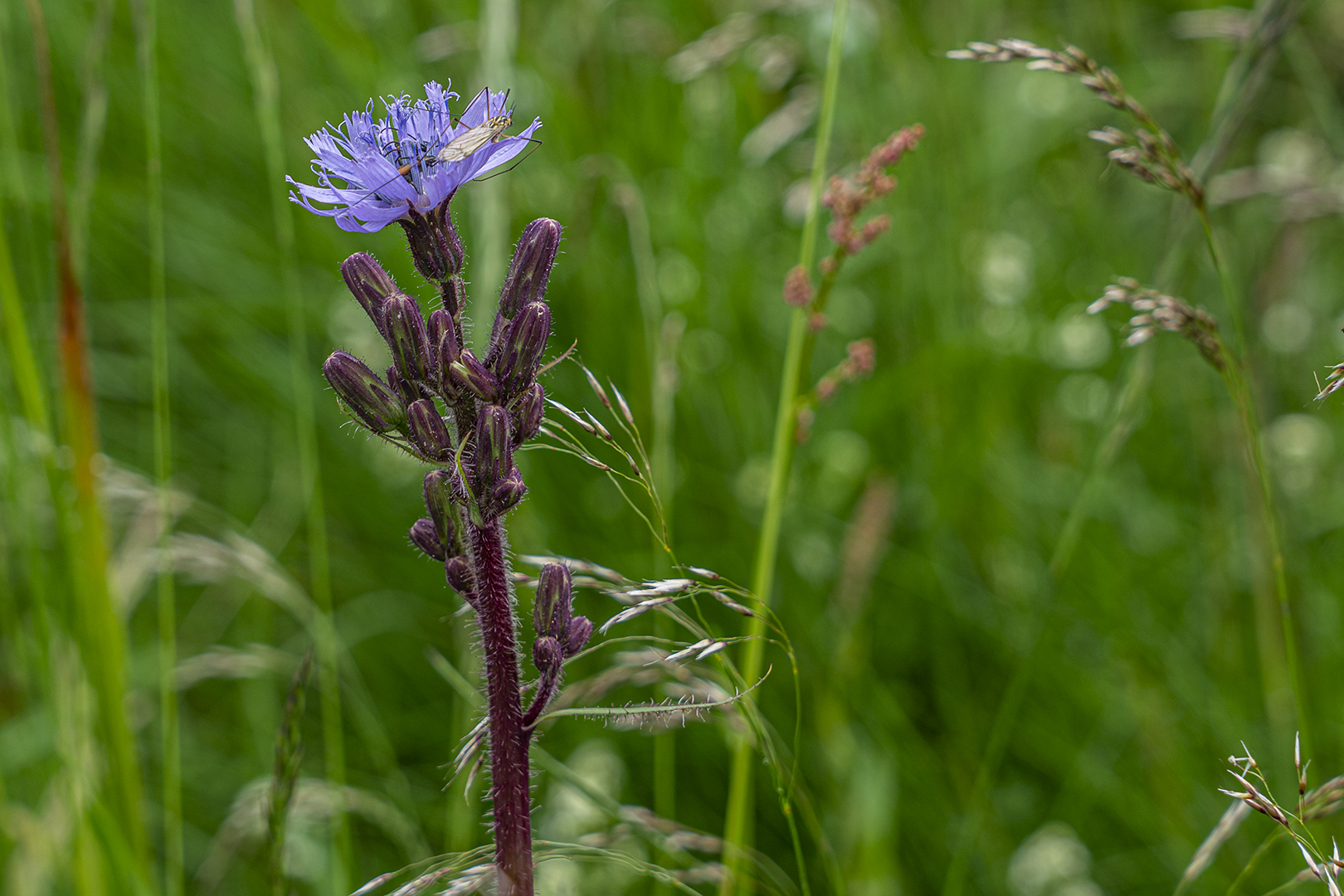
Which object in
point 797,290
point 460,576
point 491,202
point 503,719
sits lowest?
point 503,719

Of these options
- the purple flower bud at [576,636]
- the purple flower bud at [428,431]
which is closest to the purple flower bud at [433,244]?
the purple flower bud at [428,431]

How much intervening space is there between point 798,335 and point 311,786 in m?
1.83

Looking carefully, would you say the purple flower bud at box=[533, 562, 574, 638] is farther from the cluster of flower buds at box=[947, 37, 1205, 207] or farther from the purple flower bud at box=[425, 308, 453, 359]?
the cluster of flower buds at box=[947, 37, 1205, 207]

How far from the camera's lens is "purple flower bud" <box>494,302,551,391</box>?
1443 mm

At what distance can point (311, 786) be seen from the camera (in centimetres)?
274

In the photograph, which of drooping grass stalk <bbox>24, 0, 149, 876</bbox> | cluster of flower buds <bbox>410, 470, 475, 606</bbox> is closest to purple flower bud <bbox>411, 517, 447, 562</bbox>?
Result: cluster of flower buds <bbox>410, 470, 475, 606</bbox>

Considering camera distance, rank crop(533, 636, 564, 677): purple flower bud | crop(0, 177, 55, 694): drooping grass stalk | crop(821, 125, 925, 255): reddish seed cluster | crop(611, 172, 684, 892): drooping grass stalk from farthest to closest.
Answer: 1. crop(611, 172, 684, 892): drooping grass stalk
2. crop(0, 177, 55, 694): drooping grass stalk
3. crop(821, 125, 925, 255): reddish seed cluster
4. crop(533, 636, 564, 677): purple flower bud

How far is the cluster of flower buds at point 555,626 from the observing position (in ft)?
4.91

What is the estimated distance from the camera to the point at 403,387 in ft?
4.85

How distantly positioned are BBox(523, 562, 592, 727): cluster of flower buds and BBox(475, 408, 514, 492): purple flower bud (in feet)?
0.72

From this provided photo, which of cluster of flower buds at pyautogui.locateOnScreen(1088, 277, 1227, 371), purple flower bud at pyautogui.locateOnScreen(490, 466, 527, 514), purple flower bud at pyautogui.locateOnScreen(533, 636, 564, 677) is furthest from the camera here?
cluster of flower buds at pyautogui.locateOnScreen(1088, 277, 1227, 371)

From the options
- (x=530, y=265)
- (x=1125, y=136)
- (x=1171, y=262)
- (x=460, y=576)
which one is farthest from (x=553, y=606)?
(x=1171, y=262)

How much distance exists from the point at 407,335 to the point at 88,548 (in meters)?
1.51

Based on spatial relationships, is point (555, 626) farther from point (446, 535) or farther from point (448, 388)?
point (448, 388)
